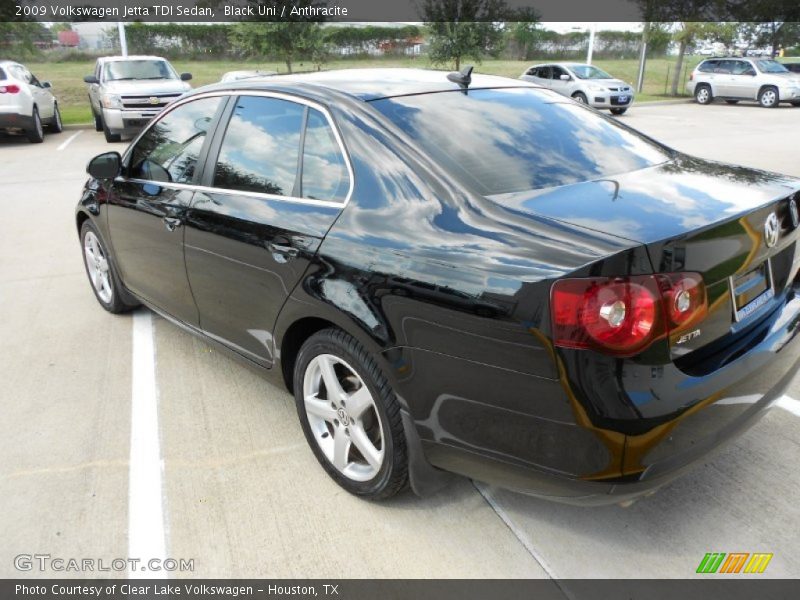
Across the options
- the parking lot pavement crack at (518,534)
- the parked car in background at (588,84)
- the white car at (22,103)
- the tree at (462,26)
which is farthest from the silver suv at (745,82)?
the parking lot pavement crack at (518,534)

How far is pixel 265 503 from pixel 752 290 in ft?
6.79

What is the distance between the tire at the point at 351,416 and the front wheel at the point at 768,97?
2521 cm

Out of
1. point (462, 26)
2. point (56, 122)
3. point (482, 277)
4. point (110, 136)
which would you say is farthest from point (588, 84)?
point (482, 277)

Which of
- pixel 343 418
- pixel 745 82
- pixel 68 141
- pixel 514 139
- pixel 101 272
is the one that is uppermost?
pixel 514 139

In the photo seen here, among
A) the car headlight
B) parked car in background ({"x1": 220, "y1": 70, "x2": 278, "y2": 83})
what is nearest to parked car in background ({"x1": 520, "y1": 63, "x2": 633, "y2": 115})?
parked car in background ({"x1": 220, "y1": 70, "x2": 278, "y2": 83})

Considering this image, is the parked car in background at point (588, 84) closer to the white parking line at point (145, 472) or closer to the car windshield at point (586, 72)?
the car windshield at point (586, 72)

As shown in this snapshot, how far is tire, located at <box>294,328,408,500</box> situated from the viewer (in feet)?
8.36

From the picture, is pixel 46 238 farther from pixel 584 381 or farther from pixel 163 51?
pixel 163 51

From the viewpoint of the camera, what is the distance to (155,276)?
401 cm

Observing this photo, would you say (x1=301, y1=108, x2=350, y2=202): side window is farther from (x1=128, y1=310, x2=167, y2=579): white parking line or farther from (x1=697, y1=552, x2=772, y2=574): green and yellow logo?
(x1=697, y1=552, x2=772, y2=574): green and yellow logo

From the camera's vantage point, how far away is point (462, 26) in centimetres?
2588

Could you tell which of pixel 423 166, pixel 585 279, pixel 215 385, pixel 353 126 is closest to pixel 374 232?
pixel 423 166

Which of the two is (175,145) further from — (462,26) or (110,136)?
(462,26)

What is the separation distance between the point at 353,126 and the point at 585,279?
1.27m
